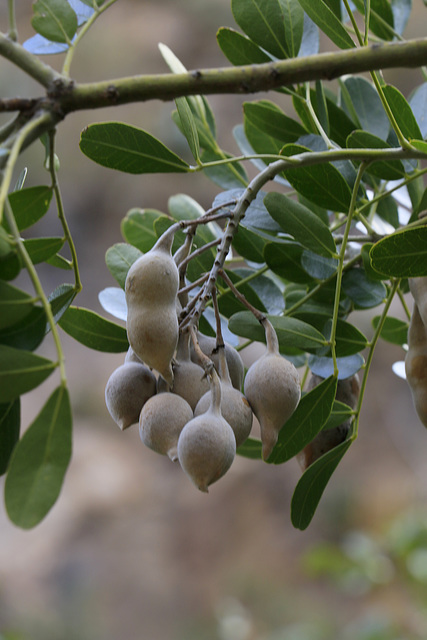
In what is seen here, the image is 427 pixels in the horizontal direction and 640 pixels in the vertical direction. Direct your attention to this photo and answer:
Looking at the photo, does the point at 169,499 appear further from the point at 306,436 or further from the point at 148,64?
the point at 306,436

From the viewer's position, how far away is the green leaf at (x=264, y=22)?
0.55 metres

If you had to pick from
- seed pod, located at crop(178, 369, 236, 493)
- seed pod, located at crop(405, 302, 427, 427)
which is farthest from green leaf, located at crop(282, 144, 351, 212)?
seed pod, located at crop(178, 369, 236, 493)

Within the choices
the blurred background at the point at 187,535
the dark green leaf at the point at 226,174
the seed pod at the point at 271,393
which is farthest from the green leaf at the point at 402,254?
the blurred background at the point at 187,535

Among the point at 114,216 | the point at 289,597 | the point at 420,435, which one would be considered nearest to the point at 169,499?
the point at 289,597

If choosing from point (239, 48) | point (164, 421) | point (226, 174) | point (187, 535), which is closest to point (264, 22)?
point (239, 48)

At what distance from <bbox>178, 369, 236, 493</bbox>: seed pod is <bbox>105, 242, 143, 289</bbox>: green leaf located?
22 cm

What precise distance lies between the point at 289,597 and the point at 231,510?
66 cm

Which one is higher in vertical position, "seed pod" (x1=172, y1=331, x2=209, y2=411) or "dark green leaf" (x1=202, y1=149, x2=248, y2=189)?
"dark green leaf" (x1=202, y1=149, x2=248, y2=189)

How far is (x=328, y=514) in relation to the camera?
175 inches

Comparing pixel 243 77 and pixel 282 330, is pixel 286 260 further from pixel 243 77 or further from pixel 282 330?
pixel 243 77

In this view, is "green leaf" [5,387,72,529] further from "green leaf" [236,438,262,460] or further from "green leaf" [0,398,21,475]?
"green leaf" [236,438,262,460]

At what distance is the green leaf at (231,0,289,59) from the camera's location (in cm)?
55

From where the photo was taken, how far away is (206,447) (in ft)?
1.21

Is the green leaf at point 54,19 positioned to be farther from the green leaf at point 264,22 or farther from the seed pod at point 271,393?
the seed pod at point 271,393
